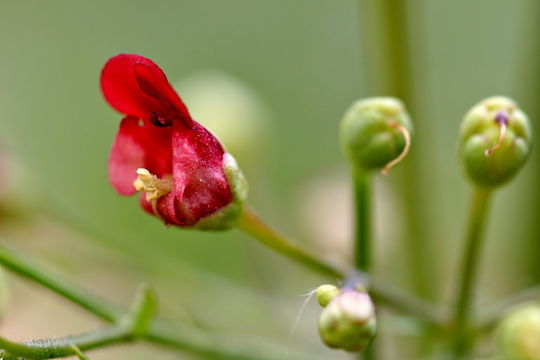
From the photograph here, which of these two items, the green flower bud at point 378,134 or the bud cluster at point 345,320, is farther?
the green flower bud at point 378,134

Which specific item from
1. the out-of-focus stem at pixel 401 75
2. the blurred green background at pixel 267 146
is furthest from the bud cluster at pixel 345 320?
the out-of-focus stem at pixel 401 75

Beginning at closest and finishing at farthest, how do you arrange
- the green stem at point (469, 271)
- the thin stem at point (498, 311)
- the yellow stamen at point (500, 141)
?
the yellow stamen at point (500, 141)
the green stem at point (469, 271)
the thin stem at point (498, 311)

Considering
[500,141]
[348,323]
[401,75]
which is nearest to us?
[348,323]

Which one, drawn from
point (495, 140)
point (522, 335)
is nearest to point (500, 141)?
point (495, 140)

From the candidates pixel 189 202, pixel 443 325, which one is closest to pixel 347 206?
pixel 443 325

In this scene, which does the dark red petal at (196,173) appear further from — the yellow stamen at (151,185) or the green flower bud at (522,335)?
the green flower bud at (522,335)

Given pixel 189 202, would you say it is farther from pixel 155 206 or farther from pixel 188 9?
pixel 188 9

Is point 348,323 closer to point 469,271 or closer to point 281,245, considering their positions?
point 281,245
